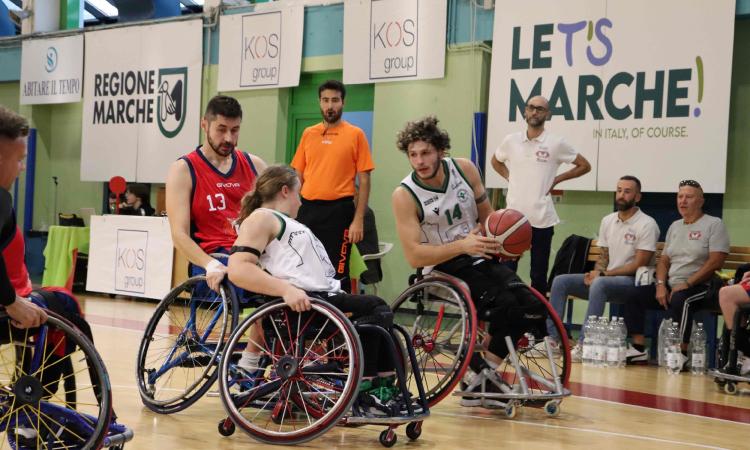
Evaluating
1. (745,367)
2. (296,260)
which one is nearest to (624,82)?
(745,367)

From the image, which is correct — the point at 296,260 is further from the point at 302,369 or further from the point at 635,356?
the point at 635,356

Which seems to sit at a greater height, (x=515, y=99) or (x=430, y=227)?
(x=515, y=99)

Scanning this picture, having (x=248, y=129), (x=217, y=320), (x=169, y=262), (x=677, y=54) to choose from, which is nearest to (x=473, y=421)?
(x=217, y=320)

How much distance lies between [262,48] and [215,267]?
6.37 metres

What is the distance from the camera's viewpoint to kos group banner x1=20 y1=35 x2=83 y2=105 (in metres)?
11.3

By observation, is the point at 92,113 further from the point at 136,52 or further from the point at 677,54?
the point at 677,54

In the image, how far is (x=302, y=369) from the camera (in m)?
3.25

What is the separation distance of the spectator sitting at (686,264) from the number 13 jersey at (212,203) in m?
3.29

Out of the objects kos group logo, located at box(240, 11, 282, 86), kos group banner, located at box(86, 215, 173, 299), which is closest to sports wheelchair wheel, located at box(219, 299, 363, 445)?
kos group banner, located at box(86, 215, 173, 299)

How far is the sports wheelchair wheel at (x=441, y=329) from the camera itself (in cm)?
371

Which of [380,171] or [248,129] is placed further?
[248,129]

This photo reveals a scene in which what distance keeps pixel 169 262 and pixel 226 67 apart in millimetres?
2457

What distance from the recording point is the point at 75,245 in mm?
9578

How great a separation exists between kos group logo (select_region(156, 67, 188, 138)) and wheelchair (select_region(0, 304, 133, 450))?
7.79 m
